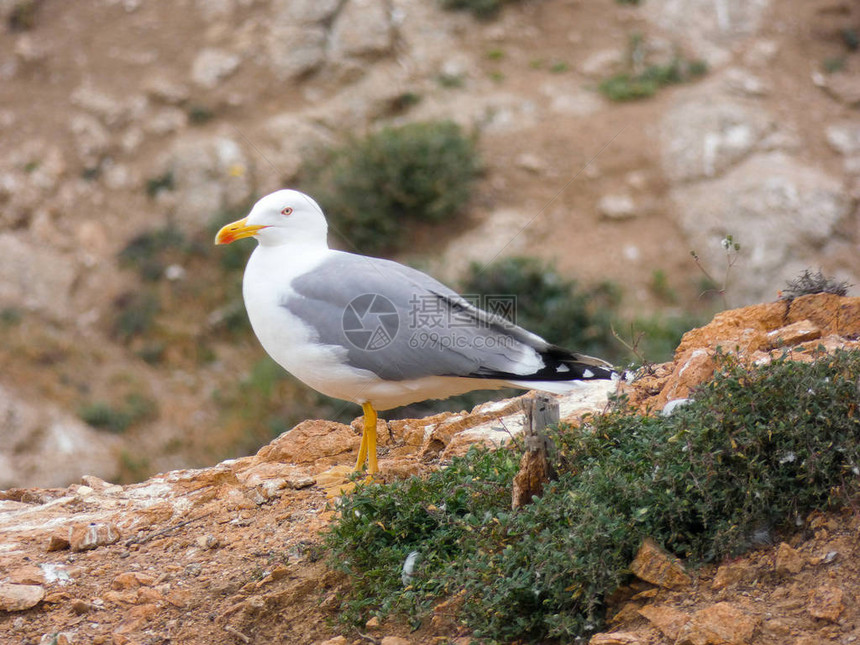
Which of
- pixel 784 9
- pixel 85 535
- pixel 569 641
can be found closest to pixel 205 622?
pixel 85 535

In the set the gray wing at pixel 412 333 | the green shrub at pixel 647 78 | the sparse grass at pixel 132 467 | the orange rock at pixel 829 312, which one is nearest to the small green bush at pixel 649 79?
the green shrub at pixel 647 78

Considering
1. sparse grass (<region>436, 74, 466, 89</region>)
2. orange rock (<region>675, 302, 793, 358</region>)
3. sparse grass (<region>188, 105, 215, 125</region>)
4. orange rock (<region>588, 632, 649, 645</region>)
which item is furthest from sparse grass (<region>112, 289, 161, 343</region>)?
orange rock (<region>588, 632, 649, 645</region>)

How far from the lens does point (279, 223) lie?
534 centimetres

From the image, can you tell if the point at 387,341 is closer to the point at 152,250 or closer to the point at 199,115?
the point at 152,250

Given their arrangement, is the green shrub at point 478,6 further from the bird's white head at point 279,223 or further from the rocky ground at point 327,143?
the bird's white head at point 279,223

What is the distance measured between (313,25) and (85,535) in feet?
44.5

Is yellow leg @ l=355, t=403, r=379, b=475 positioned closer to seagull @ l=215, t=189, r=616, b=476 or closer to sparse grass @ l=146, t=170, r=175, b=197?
seagull @ l=215, t=189, r=616, b=476

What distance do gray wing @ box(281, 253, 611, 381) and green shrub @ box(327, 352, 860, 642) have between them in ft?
3.30

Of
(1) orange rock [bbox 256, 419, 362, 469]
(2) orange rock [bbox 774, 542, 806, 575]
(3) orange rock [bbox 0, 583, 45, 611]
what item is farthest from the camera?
(1) orange rock [bbox 256, 419, 362, 469]

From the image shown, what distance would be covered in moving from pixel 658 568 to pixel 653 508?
0.23 meters

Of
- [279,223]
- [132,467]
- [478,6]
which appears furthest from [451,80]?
[279,223]

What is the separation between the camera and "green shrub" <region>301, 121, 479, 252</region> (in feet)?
46.3

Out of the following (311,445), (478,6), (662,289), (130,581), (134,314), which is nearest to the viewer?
(130,581)

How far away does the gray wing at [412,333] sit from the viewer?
4.80 m
